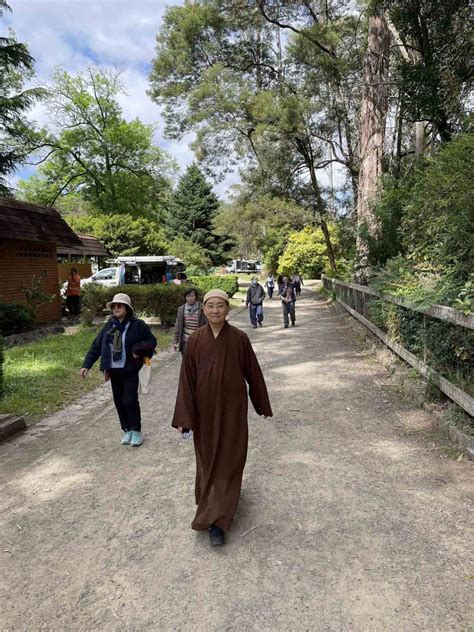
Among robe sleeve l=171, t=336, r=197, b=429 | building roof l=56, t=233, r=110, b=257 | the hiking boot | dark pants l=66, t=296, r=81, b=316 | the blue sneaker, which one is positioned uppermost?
building roof l=56, t=233, r=110, b=257

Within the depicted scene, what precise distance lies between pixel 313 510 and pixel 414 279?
15.0 feet

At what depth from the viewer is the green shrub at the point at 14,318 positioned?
11508 mm

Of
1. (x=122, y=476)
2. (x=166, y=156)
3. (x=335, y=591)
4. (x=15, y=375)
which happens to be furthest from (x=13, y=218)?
(x=166, y=156)

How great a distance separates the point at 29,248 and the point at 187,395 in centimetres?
1246

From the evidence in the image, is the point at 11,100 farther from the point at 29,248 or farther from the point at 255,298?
the point at 255,298

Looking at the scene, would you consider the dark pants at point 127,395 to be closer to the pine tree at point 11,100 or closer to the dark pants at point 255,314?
the dark pants at point 255,314

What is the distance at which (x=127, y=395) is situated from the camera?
4941mm

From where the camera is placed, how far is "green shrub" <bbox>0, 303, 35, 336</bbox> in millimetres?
11508

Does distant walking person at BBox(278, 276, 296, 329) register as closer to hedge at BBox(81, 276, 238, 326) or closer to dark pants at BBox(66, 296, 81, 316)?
hedge at BBox(81, 276, 238, 326)

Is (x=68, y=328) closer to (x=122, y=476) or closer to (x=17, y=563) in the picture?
(x=122, y=476)

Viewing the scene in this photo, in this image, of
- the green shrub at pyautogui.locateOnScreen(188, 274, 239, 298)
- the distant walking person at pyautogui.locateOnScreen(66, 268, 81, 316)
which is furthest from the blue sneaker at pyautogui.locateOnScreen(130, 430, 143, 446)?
the green shrub at pyautogui.locateOnScreen(188, 274, 239, 298)

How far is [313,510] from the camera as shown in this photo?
11.5 feet

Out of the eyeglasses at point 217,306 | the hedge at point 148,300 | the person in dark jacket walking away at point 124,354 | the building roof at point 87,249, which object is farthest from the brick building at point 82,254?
the eyeglasses at point 217,306

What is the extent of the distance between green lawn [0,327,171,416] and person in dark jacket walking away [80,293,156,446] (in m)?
1.90
